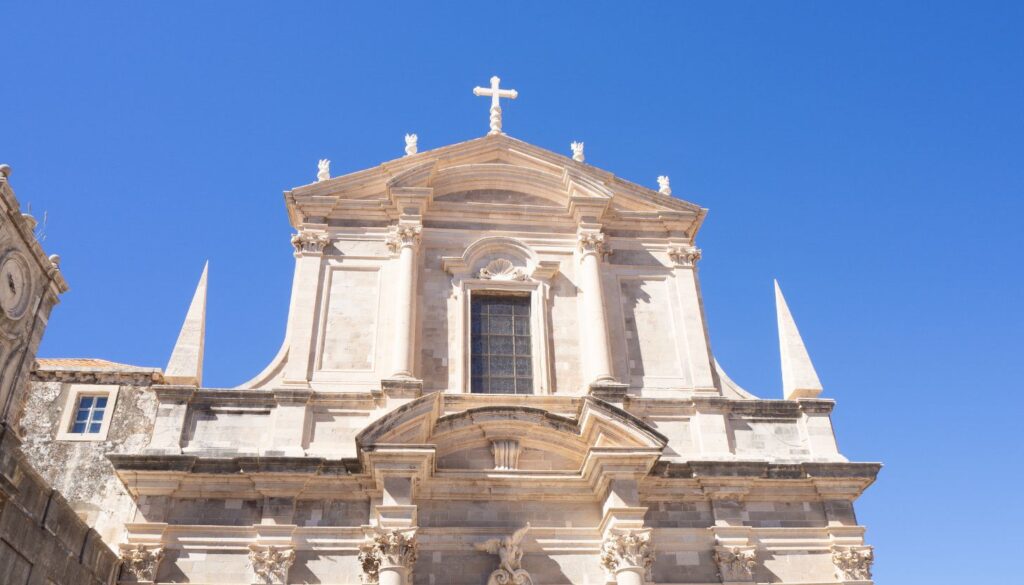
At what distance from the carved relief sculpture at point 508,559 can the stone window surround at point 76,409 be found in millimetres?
8204

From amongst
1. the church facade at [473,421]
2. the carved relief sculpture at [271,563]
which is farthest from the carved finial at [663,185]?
the carved relief sculpture at [271,563]

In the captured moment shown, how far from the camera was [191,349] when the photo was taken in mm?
15742

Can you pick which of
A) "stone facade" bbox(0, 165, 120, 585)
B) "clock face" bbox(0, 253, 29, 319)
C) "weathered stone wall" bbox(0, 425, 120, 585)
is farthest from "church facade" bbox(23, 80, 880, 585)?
"clock face" bbox(0, 253, 29, 319)

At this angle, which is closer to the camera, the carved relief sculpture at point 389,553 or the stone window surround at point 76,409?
the carved relief sculpture at point 389,553

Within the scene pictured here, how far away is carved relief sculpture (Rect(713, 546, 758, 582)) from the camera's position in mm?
14258

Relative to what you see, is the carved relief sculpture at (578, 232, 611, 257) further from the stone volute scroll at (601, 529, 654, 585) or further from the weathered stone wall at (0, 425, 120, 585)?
the weathered stone wall at (0, 425, 120, 585)

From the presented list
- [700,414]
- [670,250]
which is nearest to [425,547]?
[700,414]

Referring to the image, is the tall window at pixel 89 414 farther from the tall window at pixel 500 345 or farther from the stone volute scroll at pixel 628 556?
the stone volute scroll at pixel 628 556

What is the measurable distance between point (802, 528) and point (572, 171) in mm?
8056

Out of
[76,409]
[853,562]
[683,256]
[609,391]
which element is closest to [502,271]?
[609,391]

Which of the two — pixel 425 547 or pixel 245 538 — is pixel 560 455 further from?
pixel 245 538

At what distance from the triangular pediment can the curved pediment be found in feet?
15.5

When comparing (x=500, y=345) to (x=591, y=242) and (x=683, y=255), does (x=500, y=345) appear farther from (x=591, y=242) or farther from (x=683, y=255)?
(x=683, y=255)

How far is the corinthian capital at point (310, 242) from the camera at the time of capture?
1750 cm
